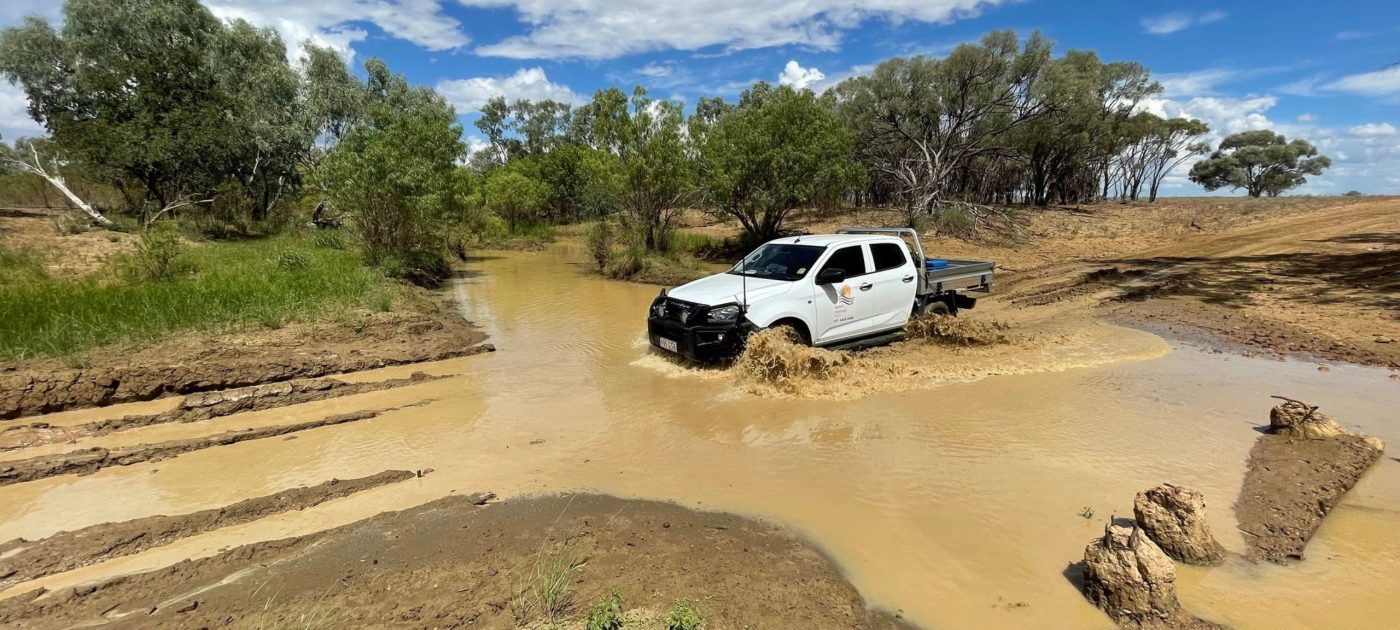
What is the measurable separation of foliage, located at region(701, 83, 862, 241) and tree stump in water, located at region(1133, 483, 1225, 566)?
18605 mm

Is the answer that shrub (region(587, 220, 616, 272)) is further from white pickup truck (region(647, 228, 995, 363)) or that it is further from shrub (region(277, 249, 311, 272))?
white pickup truck (region(647, 228, 995, 363))

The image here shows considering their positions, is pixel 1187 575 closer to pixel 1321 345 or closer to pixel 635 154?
pixel 1321 345

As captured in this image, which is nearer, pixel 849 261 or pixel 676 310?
pixel 676 310

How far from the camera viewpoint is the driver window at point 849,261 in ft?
26.2

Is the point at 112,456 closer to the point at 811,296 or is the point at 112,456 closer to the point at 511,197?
the point at 811,296

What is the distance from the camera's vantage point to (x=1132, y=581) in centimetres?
319

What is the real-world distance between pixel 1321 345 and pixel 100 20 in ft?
120

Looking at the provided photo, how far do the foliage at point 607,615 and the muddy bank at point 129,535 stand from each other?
115 inches

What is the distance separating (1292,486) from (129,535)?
336 inches

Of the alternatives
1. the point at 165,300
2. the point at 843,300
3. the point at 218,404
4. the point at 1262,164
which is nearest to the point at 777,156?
the point at 843,300

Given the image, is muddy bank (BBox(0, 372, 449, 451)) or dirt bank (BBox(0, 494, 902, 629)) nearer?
dirt bank (BBox(0, 494, 902, 629))

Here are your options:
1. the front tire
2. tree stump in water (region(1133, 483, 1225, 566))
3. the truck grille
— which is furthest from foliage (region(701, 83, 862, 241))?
tree stump in water (region(1133, 483, 1225, 566))

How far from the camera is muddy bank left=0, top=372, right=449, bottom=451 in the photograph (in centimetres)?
580

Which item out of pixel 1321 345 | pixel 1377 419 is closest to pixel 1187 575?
pixel 1377 419
